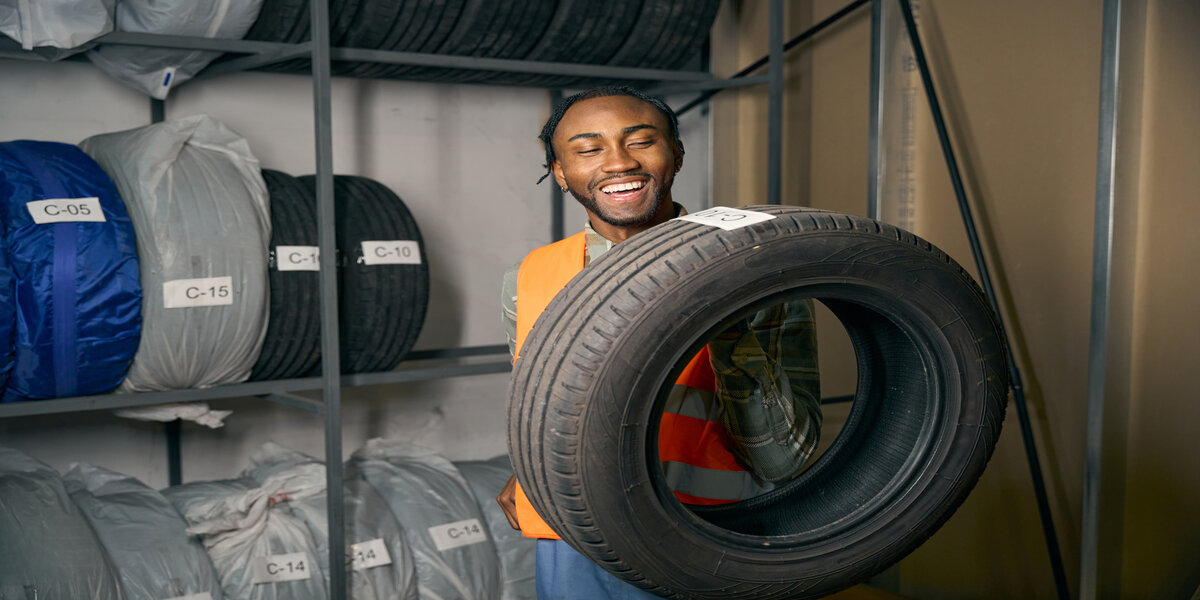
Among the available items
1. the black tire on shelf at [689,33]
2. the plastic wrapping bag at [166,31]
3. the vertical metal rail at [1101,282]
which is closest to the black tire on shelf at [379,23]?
the plastic wrapping bag at [166,31]

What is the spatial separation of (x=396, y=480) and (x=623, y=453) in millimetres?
1910

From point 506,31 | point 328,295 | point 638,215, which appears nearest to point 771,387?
point 638,215

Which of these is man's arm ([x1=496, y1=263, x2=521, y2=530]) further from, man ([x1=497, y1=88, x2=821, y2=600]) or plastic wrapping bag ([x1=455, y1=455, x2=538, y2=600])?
plastic wrapping bag ([x1=455, y1=455, x2=538, y2=600])

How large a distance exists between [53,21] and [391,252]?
1.06 m

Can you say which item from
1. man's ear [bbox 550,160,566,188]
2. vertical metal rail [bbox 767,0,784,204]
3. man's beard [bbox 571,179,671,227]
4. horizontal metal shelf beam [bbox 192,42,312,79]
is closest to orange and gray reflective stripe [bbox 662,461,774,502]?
man's beard [bbox 571,179,671,227]

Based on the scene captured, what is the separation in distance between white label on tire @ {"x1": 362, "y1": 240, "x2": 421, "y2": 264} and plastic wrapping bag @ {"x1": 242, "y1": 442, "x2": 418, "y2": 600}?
70 centimetres

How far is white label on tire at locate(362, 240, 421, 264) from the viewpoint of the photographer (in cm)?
270

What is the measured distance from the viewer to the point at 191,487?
9.04 feet

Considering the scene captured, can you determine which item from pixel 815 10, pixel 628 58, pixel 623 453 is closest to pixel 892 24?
pixel 815 10

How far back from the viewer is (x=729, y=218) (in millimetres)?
1200

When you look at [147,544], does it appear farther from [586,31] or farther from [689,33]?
[689,33]

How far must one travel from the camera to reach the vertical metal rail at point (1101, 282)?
2352mm

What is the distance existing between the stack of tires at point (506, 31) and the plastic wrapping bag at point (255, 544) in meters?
1.38

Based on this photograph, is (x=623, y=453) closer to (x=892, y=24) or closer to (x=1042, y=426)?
(x=1042, y=426)
